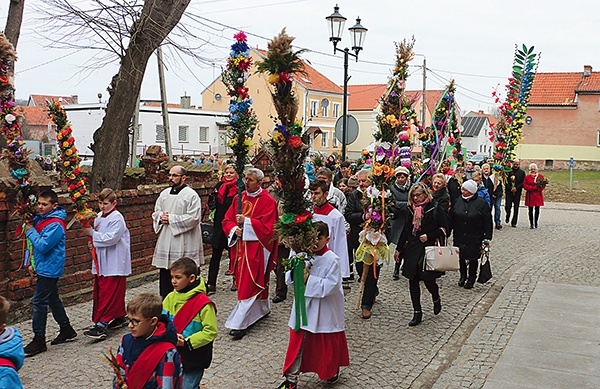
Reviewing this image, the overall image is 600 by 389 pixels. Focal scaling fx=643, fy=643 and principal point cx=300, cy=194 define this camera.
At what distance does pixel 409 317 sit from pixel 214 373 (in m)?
3.18

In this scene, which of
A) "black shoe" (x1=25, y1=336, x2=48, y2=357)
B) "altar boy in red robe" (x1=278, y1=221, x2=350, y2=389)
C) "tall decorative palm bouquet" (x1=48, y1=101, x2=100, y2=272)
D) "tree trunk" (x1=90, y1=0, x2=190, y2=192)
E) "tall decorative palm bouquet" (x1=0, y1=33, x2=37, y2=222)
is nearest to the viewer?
"altar boy in red robe" (x1=278, y1=221, x2=350, y2=389)

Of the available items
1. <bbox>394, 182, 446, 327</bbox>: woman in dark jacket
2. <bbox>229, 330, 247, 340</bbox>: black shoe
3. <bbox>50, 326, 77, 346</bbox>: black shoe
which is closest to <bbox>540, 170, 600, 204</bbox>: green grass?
<bbox>394, 182, 446, 327</bbox>: woman in dark jacket

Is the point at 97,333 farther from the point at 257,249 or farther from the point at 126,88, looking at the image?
the point at 126,88

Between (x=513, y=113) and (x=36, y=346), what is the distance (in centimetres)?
1588

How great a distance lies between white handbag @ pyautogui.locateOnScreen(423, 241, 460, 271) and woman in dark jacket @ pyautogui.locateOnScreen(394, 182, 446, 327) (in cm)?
10

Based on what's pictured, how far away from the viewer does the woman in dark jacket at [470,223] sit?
9961 mm

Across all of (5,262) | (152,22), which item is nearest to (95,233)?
(5,262)

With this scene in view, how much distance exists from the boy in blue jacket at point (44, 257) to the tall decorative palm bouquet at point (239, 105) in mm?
2363

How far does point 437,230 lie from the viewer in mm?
8383

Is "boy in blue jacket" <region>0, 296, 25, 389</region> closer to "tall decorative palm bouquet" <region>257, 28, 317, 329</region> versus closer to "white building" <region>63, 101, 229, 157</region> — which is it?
"tall decorative palm bouquet" <region>257, 28, 317, 329</region>

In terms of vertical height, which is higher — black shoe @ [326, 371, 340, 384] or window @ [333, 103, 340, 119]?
window @ [333, 103, 340, 119]

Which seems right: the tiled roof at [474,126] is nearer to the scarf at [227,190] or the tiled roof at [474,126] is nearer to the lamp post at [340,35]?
the lamp post at [340,35]

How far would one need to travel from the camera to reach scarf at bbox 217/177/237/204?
31.1 feet

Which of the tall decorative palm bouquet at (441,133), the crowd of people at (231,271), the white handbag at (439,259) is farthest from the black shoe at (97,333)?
the tall decorative palm bouquet at (441,133)
